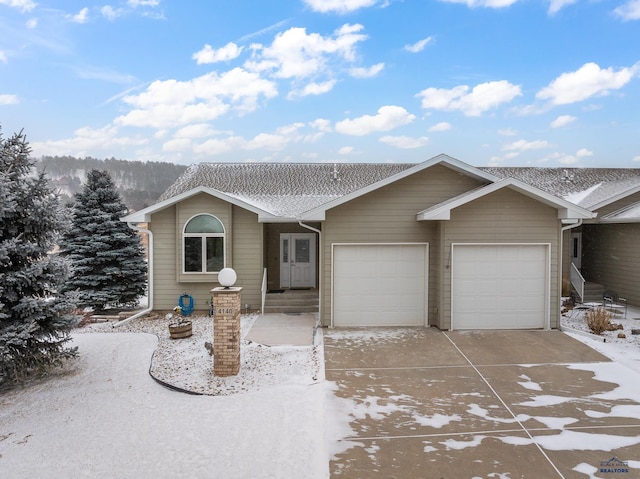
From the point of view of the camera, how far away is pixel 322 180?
15.2m

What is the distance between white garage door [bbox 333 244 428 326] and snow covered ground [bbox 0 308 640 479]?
217 cm

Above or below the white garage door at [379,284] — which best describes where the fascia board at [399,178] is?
above

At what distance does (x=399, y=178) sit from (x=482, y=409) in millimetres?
5449

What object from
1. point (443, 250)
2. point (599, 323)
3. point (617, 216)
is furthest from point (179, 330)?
point (617, 216)

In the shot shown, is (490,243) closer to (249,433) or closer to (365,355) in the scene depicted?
(365,355)

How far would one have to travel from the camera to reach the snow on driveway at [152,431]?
152 inches

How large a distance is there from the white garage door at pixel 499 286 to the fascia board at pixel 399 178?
182 cm

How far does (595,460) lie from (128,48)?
19.3m

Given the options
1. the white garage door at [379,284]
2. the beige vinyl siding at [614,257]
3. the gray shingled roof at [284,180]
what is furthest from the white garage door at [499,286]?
the gray shingled roof at [284,180]

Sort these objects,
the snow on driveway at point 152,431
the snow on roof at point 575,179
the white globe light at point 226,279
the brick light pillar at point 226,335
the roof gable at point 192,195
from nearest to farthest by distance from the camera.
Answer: the snow on driveway at point 152,431 < the brick light pillar at point 226,335 < the white globe light at point 226,279 < the roof gable at point 192,195 < the snow on roof at point 575,179

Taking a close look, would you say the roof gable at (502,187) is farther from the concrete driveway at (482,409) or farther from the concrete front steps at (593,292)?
the concrete front steps at (593,292)

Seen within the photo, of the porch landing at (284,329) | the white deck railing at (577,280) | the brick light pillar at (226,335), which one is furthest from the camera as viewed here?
the white deck railing at (577,280)

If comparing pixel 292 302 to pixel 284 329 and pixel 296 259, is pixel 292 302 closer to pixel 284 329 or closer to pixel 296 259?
pixel 296 259

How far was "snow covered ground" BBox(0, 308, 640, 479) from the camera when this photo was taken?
3918 mm
